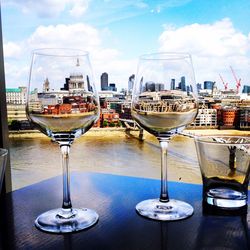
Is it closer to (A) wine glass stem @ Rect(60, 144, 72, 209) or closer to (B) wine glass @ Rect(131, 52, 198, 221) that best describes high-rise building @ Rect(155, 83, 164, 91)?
(B) wine glass @ Rect(131, 52, 198, 221)

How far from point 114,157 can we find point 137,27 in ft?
6.19

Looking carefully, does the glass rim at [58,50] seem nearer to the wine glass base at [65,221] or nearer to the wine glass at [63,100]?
the wine glass at [63,100]

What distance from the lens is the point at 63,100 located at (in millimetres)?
430

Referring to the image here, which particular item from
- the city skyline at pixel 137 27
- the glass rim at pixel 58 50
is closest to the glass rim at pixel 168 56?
the glass rim at pixel 58 50

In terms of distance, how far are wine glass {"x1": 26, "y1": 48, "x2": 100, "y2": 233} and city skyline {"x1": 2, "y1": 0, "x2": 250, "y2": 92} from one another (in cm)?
301

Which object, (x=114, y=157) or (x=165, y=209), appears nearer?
(x=165, y=209)

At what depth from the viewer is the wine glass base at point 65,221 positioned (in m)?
0.39

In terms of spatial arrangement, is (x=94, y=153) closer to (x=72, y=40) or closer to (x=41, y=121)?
(x=72, y=40)

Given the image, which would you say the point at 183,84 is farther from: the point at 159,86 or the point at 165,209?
the point at 165,209

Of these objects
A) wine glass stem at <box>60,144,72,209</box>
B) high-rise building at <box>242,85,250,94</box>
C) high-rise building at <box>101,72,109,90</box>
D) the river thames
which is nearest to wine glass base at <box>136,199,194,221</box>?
wine glass stem at <box>60,144,72,209</box>

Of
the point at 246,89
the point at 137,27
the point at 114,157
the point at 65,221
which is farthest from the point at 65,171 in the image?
the point at 114,157

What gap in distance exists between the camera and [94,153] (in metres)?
4.59

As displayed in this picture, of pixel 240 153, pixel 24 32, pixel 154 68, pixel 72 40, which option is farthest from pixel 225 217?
pixel 24 32

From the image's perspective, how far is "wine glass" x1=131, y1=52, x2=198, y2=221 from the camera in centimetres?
46
